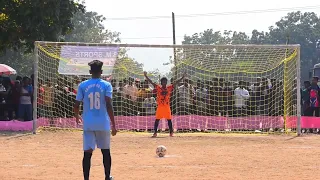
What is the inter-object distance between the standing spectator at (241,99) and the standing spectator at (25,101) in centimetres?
623

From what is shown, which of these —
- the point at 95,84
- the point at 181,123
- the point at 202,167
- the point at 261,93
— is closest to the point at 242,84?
the point at 261,93

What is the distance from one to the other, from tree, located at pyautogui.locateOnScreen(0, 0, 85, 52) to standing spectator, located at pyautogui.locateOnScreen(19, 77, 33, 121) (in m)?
2.33

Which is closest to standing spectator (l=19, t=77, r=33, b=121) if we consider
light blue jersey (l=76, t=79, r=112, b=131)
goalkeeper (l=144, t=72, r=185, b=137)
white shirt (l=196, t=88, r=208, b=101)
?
goalkeeper (l=144, t=72, r=185, b=137)

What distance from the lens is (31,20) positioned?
74.2 ft

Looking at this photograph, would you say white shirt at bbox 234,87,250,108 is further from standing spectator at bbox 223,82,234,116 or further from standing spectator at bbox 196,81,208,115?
standing spectator at bbox 196,81,208,115

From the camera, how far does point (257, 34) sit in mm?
96062

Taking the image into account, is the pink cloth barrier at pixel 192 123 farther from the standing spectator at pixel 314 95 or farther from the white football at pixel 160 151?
→ the white football at pixel 160 151

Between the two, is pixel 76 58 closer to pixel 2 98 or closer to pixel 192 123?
pixel 2 98

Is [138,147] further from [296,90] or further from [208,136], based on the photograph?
[296,90]

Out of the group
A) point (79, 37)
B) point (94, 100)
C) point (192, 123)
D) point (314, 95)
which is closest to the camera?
point (94, 100)

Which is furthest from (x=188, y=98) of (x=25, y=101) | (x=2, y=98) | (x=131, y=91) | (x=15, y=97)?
(x=2, y=98)

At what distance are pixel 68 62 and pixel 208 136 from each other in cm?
474

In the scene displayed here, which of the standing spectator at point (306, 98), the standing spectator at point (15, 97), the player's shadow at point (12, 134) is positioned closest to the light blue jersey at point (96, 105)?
the player's shadow at point (12, 134)

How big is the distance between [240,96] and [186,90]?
163 cm
